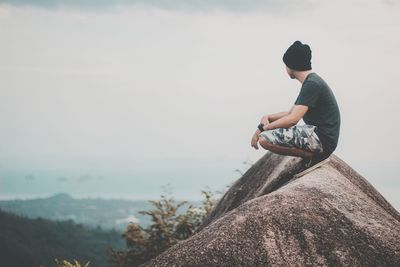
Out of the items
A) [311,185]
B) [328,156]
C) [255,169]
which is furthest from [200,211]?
[311,185]

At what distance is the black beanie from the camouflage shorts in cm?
115

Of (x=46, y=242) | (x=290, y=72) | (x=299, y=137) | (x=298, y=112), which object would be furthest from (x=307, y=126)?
(x=46, y=242)

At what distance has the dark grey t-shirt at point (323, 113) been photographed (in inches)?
379

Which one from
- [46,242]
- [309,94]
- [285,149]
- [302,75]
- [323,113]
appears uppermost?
[46,242]

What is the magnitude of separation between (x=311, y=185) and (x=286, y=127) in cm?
139

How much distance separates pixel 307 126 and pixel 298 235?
2.97 metres

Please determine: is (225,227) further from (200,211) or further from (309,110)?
(200,211)

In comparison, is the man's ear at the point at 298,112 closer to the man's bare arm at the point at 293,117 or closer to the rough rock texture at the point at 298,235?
the man's bare arm at the point at 293,117

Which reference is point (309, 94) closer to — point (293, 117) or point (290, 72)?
point (293, 117)

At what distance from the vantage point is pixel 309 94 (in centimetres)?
952

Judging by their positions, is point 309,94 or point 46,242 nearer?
point 309,94

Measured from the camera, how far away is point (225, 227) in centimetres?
762

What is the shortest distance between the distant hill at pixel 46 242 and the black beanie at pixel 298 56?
115755 millimetres

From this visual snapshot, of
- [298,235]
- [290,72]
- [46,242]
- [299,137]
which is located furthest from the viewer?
[46,242]
